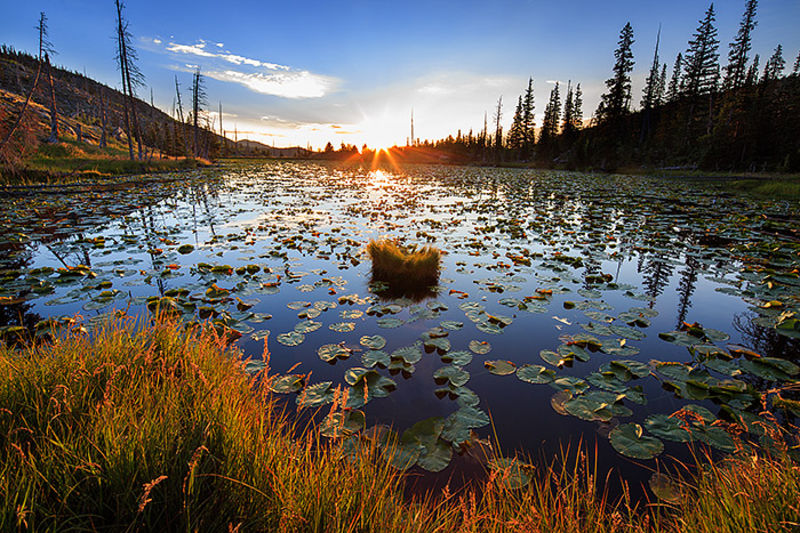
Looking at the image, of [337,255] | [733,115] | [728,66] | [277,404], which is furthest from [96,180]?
[728,66]

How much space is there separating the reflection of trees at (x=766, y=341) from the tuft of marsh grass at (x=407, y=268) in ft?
14.4

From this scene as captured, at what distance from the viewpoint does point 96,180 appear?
1997 centimetres

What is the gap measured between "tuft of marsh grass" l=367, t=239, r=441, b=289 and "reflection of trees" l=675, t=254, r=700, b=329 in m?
3.79

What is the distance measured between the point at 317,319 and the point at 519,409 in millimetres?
2899

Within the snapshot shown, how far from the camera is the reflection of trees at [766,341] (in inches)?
150

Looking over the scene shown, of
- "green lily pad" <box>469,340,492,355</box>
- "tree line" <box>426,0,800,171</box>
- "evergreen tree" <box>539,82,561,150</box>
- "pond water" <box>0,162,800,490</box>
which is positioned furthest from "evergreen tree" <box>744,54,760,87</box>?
"green lily pad" <box>469,340,492,355</box>

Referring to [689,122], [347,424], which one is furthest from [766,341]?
[689,122]

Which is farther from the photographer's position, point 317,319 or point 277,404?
point 317,319

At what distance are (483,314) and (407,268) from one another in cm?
187

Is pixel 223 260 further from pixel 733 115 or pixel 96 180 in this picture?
pixel 733 115

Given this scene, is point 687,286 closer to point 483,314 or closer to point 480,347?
point 483,314

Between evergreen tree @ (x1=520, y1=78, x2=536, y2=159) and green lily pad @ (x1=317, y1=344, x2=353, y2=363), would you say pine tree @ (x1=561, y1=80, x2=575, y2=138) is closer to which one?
evergreen tree @ (x1=520, y1=78, x2=536, y2=159)

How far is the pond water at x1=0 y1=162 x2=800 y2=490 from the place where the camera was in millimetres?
2816

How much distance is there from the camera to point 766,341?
407 cm
